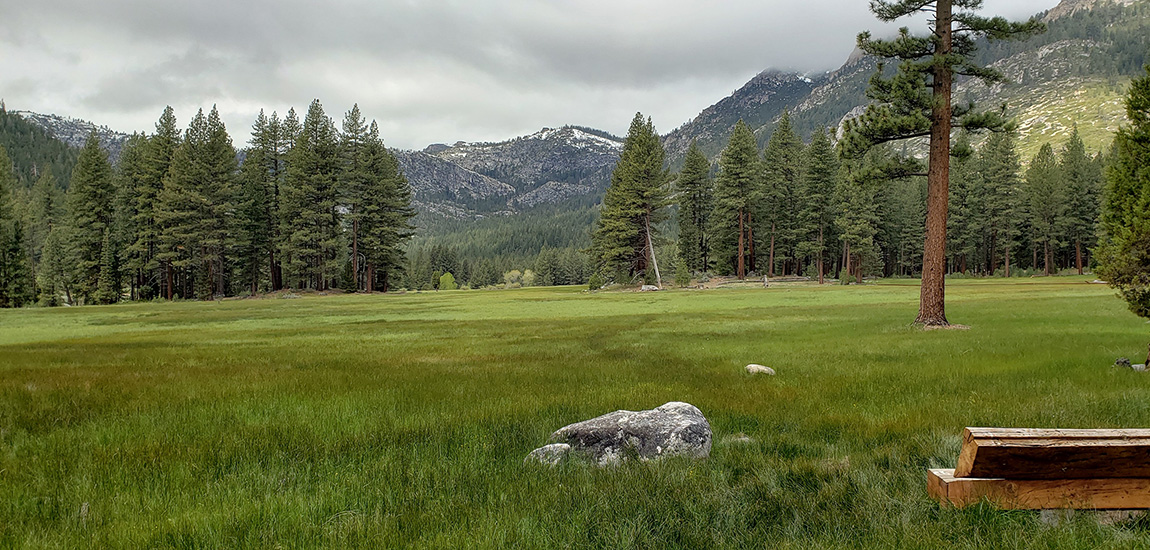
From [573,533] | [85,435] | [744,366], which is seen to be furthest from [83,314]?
[573,533]

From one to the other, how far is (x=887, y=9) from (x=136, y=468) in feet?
77.9

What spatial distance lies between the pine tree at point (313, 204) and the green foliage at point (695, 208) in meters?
44.6

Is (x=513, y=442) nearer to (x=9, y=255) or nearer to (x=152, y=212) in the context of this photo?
(x=152, y=212)

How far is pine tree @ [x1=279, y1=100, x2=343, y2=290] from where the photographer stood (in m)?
58.1

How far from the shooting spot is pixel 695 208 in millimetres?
81750

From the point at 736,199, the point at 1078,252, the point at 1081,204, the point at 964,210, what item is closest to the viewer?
the point at 736,199

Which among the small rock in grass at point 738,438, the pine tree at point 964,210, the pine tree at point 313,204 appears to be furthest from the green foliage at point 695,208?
the small rock in grass at point 738,438

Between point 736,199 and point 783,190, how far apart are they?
7.81 meters

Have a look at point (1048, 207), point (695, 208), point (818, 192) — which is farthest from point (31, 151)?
point (1048, 207)

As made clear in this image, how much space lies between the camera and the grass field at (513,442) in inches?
135

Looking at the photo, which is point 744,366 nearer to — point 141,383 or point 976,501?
point 976,501

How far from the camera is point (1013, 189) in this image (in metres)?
77.8

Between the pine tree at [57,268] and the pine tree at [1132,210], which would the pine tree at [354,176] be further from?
the pine tree at [1132,210]

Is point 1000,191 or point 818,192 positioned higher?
point 1000,191
